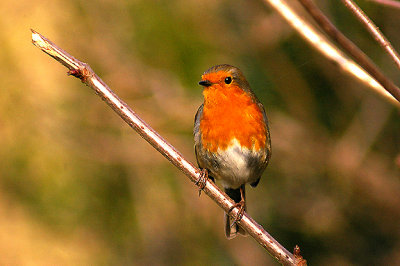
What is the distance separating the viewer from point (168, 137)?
5242 millimetres

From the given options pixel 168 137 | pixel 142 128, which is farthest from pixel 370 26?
pixel 168 137

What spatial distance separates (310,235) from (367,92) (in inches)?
59.6

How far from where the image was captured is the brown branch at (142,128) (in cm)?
201

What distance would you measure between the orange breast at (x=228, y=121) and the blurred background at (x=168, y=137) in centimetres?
137

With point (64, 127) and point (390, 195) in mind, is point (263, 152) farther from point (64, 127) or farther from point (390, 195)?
point (64, 127)

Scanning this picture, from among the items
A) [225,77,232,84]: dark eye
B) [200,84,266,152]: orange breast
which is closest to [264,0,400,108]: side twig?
[200,84,266,152]: orange breast

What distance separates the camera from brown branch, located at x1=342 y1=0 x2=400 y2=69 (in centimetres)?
143

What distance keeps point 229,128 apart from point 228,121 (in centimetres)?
5

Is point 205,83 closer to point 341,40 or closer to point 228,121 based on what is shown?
point 228,121

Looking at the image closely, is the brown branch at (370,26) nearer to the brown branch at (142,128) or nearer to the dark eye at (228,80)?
the brown branch at (142,128)

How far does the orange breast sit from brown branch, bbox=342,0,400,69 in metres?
2.05

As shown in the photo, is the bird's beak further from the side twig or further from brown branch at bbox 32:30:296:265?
the side twig

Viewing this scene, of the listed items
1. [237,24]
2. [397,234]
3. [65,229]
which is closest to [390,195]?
[397,234]

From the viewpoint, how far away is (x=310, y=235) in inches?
190
